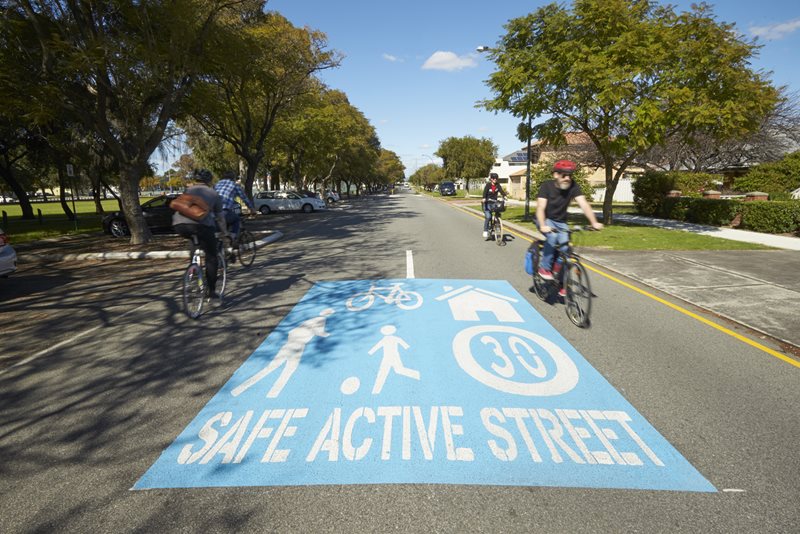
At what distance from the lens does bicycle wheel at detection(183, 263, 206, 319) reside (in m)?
5.84

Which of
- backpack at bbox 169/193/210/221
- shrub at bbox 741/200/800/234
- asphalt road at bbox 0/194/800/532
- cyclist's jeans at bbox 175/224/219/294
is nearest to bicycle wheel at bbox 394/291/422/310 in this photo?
asphalt road at bbox 0/194/800/532

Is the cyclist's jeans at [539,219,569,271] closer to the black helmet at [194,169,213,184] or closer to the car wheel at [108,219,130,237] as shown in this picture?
the black helmet at [194,169,213,184]

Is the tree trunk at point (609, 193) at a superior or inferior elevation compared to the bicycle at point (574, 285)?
superior

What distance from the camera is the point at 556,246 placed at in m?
5.91

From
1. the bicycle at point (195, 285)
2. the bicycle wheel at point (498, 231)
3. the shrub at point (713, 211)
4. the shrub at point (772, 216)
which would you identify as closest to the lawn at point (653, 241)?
the bicycle wheel at point (498, 231)

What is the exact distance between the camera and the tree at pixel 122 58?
10586 millimetres

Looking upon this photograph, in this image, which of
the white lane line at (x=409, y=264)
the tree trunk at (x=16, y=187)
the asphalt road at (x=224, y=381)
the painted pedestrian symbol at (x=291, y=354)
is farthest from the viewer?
the tree trunk at (x=16, y=187)

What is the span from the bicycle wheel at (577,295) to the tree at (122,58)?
37.0 feet

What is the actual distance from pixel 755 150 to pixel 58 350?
42.1 meters

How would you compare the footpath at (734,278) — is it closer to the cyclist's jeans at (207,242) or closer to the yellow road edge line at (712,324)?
the yellow road edge line at (712,324)

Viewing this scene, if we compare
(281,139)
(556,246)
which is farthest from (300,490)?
(281,139)

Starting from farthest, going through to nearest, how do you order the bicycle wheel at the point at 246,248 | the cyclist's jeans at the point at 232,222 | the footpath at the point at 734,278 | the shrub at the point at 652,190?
the shrub at the point at 652,190
the bicycle wheel at the point at 246,248
the cyclist's jeans at the point at 232,222
the footpath at the point at 734,278

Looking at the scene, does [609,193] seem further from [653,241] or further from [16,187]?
[16,187]

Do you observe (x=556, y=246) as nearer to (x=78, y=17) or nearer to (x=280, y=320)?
(x=280, y=320)
